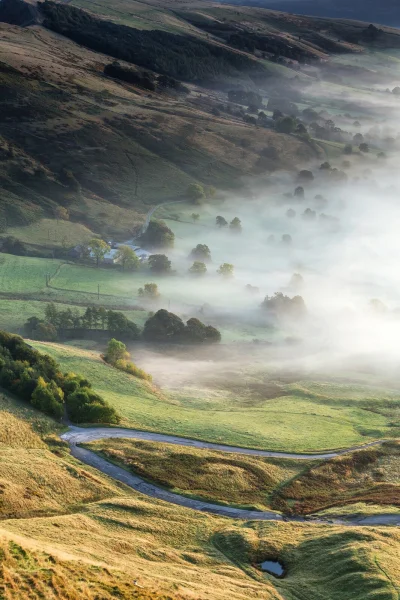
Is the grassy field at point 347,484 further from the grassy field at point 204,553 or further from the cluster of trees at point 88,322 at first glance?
the cluster of trees at point 88,322

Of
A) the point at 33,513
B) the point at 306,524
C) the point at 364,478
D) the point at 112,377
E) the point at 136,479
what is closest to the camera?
the point at 33,513

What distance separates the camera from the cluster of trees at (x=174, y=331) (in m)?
164

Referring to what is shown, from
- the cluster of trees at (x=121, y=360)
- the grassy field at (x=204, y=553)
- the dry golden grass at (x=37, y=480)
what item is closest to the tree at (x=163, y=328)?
the cluster of trees at (x=121, y=360)

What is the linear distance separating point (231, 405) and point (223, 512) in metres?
46.6

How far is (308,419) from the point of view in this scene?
380ft

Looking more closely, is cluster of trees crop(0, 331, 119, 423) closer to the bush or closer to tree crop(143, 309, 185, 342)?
the bush

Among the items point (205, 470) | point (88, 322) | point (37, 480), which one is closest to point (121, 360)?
point (88, 322)

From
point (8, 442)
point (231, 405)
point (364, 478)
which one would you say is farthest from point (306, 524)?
point (231, 405)

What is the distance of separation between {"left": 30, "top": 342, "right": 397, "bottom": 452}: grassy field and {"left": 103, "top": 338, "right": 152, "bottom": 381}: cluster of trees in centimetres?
241

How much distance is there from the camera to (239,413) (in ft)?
382

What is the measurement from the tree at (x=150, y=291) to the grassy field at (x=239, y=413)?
177ft

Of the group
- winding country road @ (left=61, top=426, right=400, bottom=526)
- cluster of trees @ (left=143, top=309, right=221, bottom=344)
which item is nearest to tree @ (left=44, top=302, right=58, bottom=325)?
cluster of trees @ (left=143, top=309, right=221, bottom=344)

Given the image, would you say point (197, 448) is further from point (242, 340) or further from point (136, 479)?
point (242, 340)

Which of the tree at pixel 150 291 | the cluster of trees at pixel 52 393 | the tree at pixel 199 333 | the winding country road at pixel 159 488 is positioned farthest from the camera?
the tree at pixel 150 291
